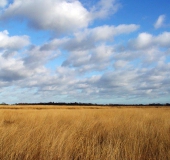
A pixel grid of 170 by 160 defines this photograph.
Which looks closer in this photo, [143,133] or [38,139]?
[38,139]

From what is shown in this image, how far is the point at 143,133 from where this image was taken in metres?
6.96

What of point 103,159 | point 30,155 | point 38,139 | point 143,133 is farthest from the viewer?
point 143,133

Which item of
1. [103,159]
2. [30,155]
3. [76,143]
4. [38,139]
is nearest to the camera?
[103,159]

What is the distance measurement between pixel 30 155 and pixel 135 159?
2.41 metres

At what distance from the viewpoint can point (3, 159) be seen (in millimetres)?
4438

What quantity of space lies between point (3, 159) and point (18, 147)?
0.55 m

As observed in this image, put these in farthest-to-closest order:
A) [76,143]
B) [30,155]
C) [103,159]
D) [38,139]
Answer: [38,139]
[76,143]
[30,155]
[103,159]

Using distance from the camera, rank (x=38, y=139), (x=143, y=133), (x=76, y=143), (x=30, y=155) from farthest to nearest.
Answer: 1. (x=143, y=133)
2. (x=38, y=139)
3. (x=76, y=143)
4. (x=30, y=155)

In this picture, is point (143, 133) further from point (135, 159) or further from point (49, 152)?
point (49, 152)

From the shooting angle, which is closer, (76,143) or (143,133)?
(76,143)

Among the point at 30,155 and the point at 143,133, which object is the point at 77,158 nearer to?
the point at 30,155

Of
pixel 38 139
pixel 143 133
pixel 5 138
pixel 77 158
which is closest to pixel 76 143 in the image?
pixel 77 158

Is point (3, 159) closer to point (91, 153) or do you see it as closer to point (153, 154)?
point (91, 153)

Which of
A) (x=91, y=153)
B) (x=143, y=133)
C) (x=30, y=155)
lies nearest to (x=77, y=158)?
(x=91, y=153)
